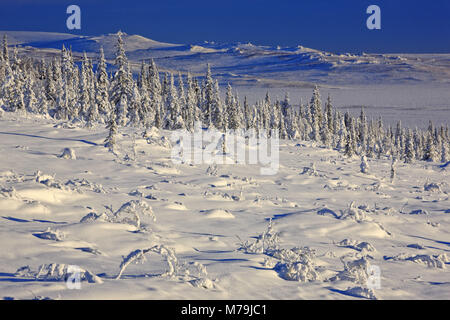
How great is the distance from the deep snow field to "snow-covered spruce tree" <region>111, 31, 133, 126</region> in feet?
32.7

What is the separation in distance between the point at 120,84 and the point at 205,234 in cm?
2185

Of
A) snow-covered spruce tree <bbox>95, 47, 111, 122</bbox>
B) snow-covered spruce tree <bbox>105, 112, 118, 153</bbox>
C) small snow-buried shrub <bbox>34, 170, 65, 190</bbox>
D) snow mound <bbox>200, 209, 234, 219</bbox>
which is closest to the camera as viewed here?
small snow-buried shrub <bbox>34, 170, 65, 190</bbox>

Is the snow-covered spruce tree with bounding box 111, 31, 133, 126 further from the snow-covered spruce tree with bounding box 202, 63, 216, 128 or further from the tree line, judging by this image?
the snow-covered spruce tree with bounding box 202, 63, 216, 128

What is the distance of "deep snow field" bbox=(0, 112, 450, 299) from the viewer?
20.2 ft

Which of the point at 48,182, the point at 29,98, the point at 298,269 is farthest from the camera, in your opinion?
the point at 29,98

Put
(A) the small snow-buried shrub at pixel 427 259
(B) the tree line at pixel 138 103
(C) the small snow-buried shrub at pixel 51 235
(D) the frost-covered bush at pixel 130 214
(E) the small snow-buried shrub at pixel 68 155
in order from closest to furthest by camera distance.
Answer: (C) the small snow-buried shrub at pixel 51 235 → (A) the small snow-buried shrub at pixel 427 259 → (D) the frost-covered bush at pixel 130 214 → (E) the small snow-buried shrub at pixel 68 155 → (B) the tree line at pixel 138 103

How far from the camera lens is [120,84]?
2939 cm

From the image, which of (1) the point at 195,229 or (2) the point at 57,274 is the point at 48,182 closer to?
(1) the point at 195,229

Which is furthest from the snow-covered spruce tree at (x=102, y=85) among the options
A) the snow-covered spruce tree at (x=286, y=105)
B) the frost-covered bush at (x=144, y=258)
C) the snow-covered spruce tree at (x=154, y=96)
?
the snow-covered spruce tree at (x=286, y=105)

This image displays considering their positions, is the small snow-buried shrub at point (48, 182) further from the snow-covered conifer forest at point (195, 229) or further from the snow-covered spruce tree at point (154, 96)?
the snow-covered spruce tree at point (154, 96)

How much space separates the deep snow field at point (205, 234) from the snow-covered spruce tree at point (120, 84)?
9960mm

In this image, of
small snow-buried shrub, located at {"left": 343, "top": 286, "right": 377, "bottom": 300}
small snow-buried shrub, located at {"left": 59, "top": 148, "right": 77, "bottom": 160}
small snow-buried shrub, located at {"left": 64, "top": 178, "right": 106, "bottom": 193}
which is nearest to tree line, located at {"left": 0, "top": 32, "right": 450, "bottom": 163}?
small snow-buried shrub, located at {"left": 59, "top": 148, "right": 77, "bottom": 160}

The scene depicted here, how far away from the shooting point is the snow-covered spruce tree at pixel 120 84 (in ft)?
93.4

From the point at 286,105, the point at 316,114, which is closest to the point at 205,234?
the point at 316,114
